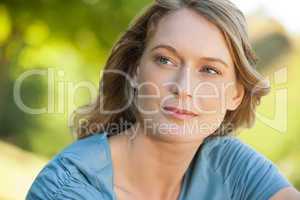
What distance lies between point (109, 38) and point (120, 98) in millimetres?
1984

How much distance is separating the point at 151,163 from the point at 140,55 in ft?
1.19

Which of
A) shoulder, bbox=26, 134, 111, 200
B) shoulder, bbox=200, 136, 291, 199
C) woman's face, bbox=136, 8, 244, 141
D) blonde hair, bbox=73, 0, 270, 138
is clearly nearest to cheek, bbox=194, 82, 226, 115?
woman's face, bbox=136, 8, 244, 141

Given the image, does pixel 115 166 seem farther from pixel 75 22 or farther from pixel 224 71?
pixel 75 22

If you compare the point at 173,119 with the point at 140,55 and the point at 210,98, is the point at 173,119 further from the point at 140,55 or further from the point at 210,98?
the point at 140,55

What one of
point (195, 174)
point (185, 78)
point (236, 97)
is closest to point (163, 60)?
point (185, 78)

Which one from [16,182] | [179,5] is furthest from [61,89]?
[179,5]

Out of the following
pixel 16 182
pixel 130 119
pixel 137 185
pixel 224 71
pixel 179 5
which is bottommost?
pixel 16 182

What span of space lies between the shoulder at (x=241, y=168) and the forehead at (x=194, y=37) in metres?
0.36

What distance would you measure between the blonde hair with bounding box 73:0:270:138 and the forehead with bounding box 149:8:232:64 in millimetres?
18

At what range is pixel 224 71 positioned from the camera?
201 centimetres

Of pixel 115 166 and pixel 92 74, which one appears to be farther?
pixel 92 74

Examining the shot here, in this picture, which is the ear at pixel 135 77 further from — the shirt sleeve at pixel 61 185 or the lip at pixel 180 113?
the shirt sleeve at pixel 61 185

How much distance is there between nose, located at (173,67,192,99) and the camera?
190cm

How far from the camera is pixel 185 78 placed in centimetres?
192
